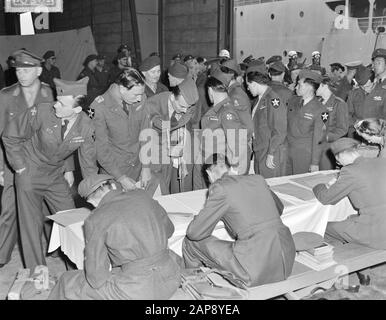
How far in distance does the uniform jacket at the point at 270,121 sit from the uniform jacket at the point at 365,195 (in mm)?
1352

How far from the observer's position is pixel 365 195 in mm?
3508

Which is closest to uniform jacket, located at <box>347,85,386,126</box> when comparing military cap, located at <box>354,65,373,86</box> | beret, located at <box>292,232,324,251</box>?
military cap, located at <box>354,65,373,86</box>

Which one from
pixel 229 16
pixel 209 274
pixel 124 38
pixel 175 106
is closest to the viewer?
pixel 209 274

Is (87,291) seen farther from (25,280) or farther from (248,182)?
(248,182)

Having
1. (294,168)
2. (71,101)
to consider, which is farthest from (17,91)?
(294,168)

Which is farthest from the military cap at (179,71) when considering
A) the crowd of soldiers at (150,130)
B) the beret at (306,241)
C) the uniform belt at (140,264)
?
the uniform belt at (140,264)

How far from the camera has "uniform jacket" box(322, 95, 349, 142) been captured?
5.24 metres

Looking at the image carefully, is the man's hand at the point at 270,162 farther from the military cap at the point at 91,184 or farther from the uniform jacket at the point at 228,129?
the military cap at the point at 91,184

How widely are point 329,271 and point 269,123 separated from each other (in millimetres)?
2124

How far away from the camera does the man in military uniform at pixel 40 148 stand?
345 cm

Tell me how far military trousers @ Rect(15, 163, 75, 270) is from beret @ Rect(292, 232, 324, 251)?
1.80m

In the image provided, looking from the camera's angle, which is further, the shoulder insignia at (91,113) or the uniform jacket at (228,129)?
the uniform jacket at (228,129)

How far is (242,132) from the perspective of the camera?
4.58m

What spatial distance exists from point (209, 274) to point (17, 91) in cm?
230
